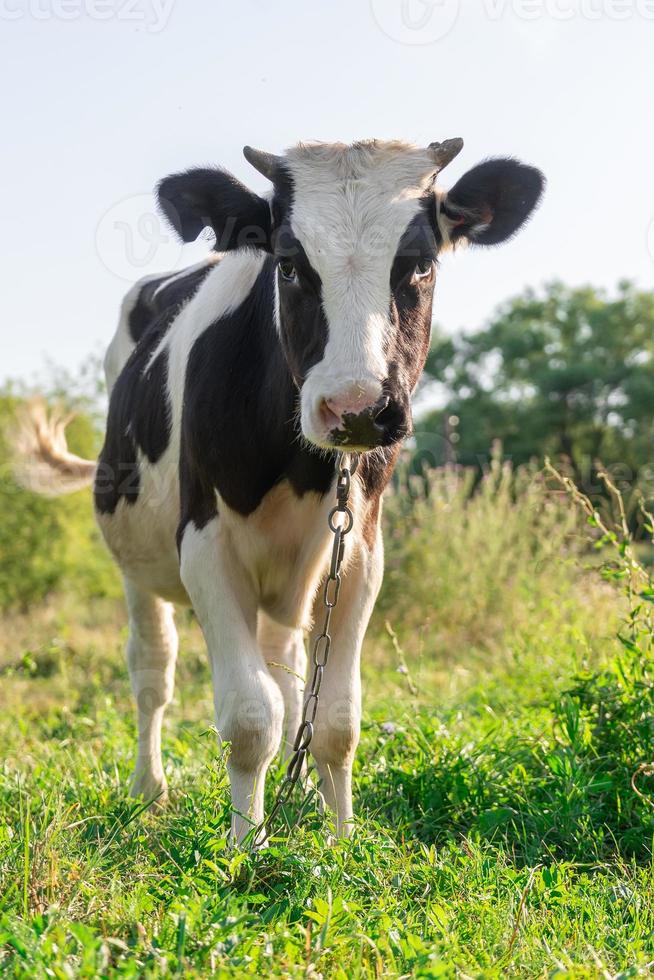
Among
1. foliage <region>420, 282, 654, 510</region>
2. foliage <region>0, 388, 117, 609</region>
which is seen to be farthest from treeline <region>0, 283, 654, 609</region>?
foliage <region>0, 388, 117, 609</region>

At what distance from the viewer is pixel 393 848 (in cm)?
337

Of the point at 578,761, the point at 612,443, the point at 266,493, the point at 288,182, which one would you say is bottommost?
the point at 612,443

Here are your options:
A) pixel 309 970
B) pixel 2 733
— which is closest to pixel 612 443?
pixel 2 733

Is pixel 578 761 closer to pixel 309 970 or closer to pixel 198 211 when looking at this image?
pixel 309 970

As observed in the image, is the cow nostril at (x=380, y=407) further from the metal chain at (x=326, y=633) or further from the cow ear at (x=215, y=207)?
the cow ear at (x=215, y=207)

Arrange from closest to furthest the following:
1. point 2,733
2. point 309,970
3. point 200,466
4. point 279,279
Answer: point 309,970
point 279,279
point 200,466
point 2,733

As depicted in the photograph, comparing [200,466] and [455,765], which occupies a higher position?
[200,466]

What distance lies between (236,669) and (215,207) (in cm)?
171

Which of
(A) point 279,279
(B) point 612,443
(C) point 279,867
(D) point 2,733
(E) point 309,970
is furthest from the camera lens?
(B) point 612,443

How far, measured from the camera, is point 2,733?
553cm

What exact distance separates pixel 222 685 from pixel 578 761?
58.9 inches

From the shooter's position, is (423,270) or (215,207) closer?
(423,270)

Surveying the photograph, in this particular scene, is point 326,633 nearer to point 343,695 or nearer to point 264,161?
point 343,695

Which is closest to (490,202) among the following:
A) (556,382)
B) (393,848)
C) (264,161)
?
(264,161)
